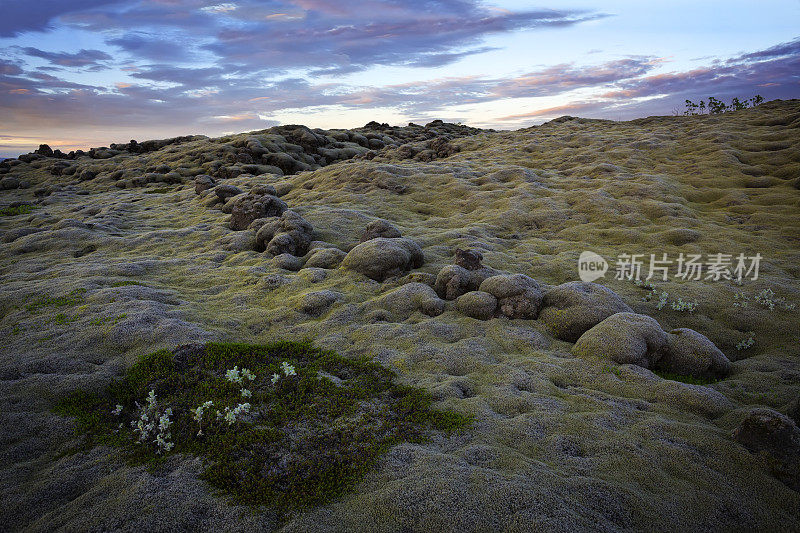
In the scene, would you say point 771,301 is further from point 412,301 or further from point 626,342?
point 412,301

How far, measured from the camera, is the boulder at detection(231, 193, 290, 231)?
21.2 m

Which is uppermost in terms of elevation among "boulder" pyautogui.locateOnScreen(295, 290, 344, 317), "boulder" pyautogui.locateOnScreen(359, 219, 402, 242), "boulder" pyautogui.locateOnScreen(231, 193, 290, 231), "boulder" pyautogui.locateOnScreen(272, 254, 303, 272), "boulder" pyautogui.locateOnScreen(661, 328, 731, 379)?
"boulder" pyautogui.locateOnScreen(231, 193, 290, 231)

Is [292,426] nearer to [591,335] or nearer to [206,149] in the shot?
[591,335]

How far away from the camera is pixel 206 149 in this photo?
170ft

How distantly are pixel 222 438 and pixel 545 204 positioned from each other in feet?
66.5

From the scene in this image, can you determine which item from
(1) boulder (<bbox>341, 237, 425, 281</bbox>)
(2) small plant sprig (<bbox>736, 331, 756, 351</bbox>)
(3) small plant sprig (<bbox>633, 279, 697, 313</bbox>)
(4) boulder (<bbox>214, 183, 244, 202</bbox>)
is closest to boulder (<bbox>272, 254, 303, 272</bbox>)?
(1) boulder (<bbox>341, 237, 425, 281</bbox>)

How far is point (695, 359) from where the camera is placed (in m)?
8.91

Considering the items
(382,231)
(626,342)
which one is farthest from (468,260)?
(626,342)

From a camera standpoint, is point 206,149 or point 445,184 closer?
point 445,184

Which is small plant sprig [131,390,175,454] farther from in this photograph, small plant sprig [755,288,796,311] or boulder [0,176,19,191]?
boulder [0,176,19,191]

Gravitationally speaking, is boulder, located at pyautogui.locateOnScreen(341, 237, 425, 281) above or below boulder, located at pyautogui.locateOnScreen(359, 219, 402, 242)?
below

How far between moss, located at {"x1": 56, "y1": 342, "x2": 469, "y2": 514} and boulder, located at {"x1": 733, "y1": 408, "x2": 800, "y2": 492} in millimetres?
4190

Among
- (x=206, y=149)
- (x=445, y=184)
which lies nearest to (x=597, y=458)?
(x=445, y=184)

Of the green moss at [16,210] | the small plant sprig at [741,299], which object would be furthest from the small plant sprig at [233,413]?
the green moss at [16,210]
